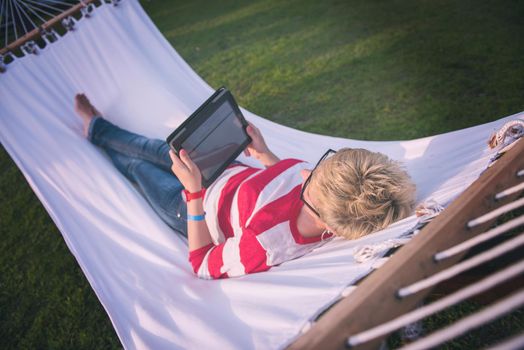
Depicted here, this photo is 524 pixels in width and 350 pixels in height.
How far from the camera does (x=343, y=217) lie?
1.09m

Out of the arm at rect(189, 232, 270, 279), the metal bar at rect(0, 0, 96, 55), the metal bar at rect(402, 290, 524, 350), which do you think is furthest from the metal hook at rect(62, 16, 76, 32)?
the metal bar at rect(402, 290, 524, 350)

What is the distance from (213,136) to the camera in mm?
1473

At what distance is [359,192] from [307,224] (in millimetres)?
261

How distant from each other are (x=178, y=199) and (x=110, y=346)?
32.2 inches

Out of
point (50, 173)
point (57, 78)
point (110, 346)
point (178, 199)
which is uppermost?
point (57, 78)

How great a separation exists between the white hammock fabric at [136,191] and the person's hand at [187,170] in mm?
381

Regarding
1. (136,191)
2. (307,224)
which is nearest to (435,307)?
(307,224)

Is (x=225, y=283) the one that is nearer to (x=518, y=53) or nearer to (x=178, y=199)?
(x=178, y=199)

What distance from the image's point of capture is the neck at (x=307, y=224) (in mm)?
1203

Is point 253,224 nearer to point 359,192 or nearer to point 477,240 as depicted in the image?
point 359,192

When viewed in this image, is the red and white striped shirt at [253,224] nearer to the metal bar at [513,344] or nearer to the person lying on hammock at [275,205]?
the person lying on hammock at [275,205]

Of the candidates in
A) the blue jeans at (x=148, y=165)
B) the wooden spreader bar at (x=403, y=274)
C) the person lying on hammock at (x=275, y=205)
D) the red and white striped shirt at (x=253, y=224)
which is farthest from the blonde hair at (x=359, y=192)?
the blue jeans at (x=148, y=165)

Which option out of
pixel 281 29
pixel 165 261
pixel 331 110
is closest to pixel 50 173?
pixel 165 261

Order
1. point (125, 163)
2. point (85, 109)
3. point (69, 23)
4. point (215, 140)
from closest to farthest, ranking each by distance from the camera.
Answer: point (215, 140)
point (125, 163)
point (85, 109)
point (69, 23)
